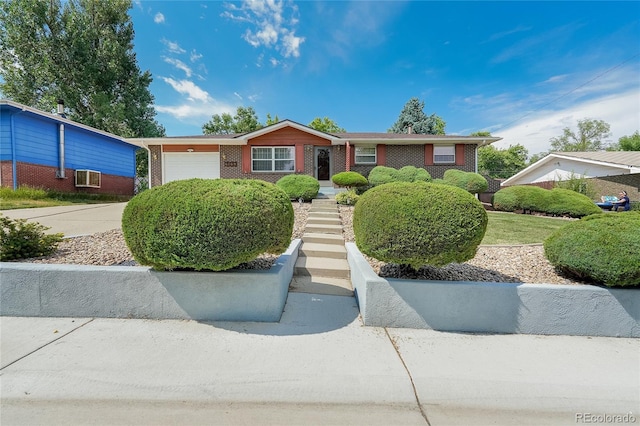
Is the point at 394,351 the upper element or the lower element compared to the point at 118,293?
lower

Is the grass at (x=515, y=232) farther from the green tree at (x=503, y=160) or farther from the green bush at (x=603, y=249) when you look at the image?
the green tree at (x=503, y=160)

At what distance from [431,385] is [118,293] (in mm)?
3421

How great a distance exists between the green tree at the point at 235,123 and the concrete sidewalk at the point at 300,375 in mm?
30838

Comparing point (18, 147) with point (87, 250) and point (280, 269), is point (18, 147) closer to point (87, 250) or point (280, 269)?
point (87, 250)

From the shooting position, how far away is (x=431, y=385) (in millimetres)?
2102

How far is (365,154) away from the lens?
1320cm

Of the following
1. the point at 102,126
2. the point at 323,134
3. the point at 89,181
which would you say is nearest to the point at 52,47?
the point at 102,126

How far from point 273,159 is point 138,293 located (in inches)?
408

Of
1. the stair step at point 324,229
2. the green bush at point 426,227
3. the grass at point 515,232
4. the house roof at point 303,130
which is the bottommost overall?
the grass at point 515,232

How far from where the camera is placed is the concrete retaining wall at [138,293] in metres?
3.01

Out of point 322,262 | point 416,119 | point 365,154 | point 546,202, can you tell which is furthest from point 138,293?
point 416,119

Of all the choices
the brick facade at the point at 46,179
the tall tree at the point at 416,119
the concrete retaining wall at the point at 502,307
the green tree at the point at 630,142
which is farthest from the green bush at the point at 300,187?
the green tree at the point at 630,142

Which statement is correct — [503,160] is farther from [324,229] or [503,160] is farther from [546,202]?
[324,229]

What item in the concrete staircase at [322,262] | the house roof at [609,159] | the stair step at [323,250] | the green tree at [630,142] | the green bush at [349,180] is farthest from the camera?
the green tree at [630,142]
